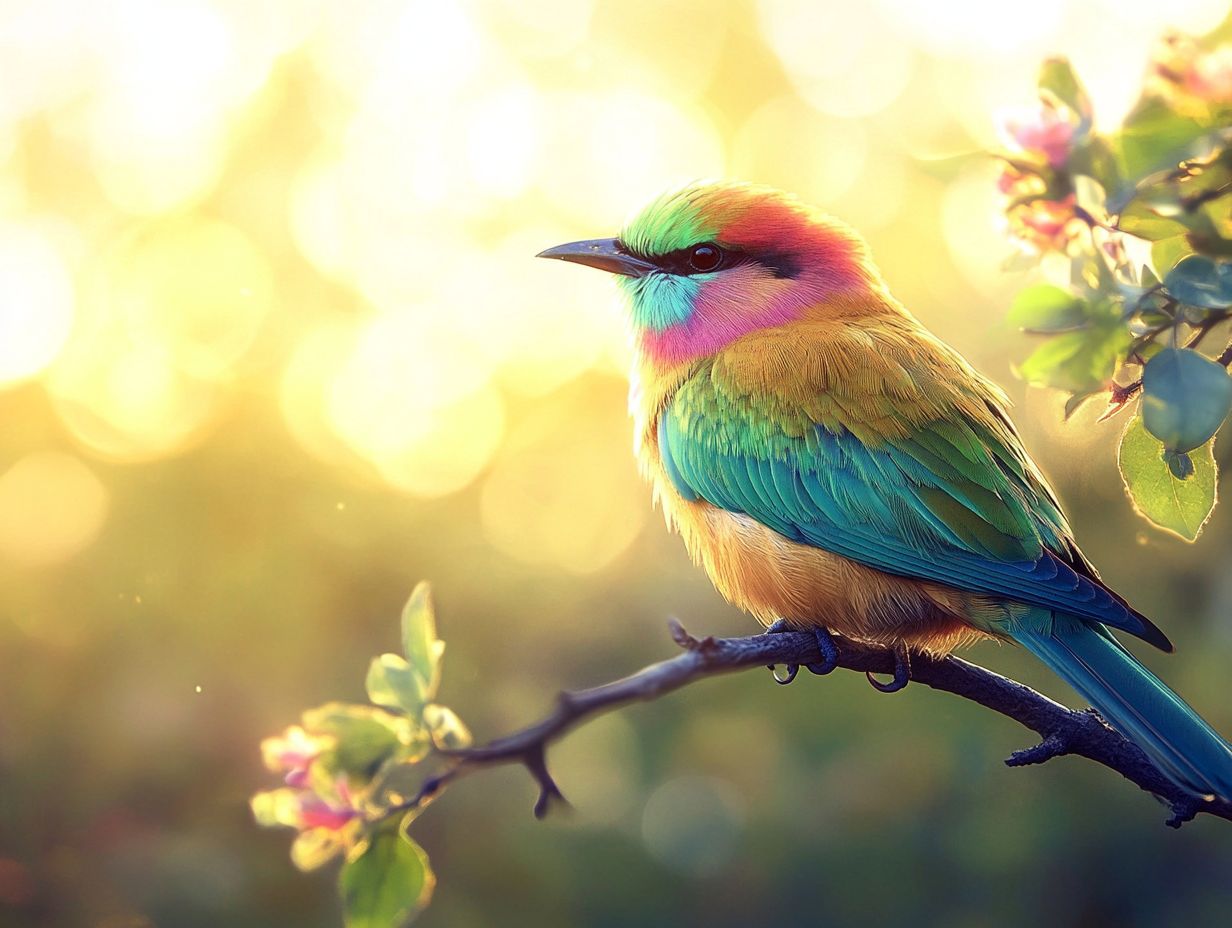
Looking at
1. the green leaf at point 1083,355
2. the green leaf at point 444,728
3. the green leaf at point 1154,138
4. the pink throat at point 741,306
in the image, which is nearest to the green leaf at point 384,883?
the green leaf at point 444,728

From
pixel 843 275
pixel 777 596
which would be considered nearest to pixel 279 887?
pixel 777 596

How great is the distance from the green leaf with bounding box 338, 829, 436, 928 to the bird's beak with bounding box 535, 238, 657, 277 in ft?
6.45

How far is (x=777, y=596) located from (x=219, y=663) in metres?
2.17

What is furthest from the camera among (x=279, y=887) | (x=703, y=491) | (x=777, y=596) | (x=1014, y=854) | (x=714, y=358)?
(x=1014, y=854)

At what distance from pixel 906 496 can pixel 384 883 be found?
1.44m

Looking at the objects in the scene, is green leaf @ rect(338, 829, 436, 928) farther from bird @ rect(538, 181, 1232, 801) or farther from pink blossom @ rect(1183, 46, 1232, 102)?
pink blossom @ rect(1183, 46, 1232, 102)

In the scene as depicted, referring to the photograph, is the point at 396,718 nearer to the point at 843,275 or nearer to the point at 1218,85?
the point at 1218,85

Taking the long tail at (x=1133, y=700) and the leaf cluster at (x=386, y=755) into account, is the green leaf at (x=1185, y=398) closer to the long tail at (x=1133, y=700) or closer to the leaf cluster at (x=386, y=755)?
the long tail at (x=1133, y=700)

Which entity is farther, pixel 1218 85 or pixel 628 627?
pixel 628 627

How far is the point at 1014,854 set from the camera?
418cm

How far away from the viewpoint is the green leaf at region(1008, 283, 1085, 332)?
5.21 feet

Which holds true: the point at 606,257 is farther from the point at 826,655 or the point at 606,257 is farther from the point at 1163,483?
the point at 1163,483

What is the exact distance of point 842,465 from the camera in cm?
260

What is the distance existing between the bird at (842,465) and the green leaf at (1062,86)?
92 centimetres
